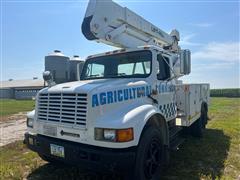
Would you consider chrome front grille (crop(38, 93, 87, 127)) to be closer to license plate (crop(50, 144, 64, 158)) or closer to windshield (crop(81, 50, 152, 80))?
license plate (crop(50, 144, 64, 158))

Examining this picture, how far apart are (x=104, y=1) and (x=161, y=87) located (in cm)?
234

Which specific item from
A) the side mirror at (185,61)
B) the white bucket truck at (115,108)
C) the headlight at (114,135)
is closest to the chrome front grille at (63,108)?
the white bucket truck at (115,108)

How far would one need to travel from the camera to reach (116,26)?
6.04m

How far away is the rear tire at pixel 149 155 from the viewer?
3.69 metres

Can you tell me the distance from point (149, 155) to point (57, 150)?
1.54 metres

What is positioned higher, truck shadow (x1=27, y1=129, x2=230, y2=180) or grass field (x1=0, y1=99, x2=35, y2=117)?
truck shadow (x1=27, y1=129, x2=230, y2=180)

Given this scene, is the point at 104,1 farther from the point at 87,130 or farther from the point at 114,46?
the point at 87,130

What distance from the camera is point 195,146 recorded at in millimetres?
6727

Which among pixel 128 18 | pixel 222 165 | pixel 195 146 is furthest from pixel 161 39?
pixel 222 165

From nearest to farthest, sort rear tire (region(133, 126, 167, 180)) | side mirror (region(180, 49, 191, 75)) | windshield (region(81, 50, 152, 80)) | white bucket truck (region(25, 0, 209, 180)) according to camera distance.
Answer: white bucket truck (region(25, 0, 209, 180)) < rear tire (region(133, 126, 167, 180)) < windshield (region(81, 50, 152, 80)) < side mirror (region(180, 49, 191, 75))

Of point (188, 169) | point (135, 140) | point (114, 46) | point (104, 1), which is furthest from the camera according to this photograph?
point (114, 46)

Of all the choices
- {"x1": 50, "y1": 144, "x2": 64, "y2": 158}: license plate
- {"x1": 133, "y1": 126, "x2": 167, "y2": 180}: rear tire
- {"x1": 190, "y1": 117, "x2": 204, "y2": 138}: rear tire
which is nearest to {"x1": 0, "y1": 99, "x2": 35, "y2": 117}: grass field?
{"x1": 190, "y1": 117, "x2": 204, "y2": 138}: rear tire

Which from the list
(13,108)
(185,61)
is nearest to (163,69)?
(185,61)

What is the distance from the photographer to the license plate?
3865 millimetres
